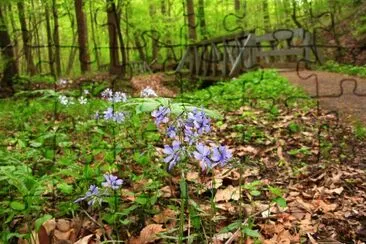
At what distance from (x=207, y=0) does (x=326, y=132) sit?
1531cm

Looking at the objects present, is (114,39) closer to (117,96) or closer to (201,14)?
(117,96)

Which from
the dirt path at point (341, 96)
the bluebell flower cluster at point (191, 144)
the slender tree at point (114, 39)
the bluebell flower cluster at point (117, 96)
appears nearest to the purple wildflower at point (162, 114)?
the bluebell flower cluster at point (191, 144)

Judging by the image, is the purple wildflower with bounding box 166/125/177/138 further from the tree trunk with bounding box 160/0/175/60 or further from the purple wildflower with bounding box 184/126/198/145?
the tree trunk with bounding box 160/0/175/60

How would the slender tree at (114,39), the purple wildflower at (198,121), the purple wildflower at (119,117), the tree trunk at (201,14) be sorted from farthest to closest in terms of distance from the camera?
the tree trunk at (201,14) → the slender tree at (114,39) → the purple wildflower at (119,117) → the purple wildflower at (198,121)

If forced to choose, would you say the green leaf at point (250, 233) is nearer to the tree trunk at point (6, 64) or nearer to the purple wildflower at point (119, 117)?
the purple wildflower at point (119, 117)

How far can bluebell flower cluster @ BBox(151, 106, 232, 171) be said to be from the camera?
1567 millimetres

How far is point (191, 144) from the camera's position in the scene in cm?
167

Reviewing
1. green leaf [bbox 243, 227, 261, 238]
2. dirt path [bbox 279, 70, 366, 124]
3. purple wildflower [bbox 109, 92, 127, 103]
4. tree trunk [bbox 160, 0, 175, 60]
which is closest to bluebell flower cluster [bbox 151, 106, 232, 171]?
green leaf [bbox 243, 227, 261, 238]

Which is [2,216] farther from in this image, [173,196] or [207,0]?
[207,0]

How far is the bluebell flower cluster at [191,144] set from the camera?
1567 mm

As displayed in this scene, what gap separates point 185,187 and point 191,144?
0.17 metres

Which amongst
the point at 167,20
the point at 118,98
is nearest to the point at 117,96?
the point at 118,98

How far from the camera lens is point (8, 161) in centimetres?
237

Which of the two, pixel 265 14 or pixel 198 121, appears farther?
pixel 265 14
